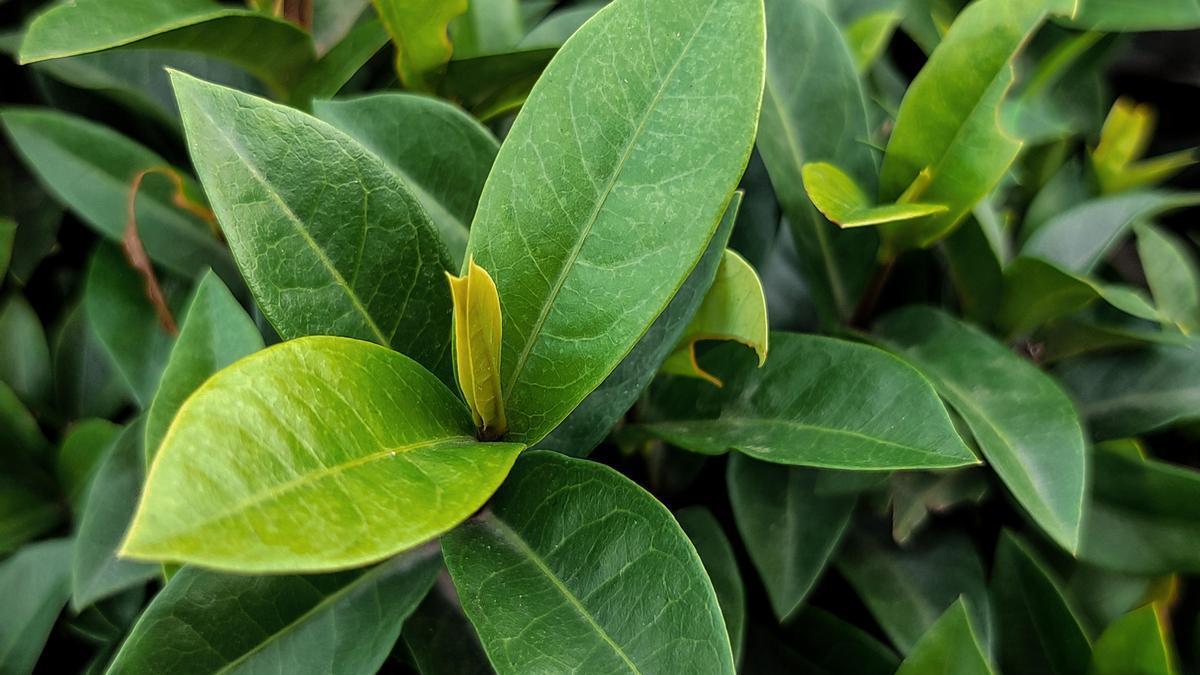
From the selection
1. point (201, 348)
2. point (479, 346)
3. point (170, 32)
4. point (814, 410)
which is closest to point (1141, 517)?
point (814, 410)

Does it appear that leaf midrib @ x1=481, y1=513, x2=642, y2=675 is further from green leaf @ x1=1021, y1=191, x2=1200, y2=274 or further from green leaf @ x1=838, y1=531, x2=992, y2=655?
green leaf @ x1=1021, y1=191, x2=1200, y2=274

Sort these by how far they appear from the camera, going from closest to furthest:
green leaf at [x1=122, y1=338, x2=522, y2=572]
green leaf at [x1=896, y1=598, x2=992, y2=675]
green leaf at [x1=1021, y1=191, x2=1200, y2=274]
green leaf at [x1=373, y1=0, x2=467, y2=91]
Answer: green leaf at [x1=122, y1=338, x2=522, y2=572] → green leaf at [x1=896, y1=598, x2=992, y2=675] → green leaf at [x1=373, y1=0, x2=467, y2=91] → green leaf at [x1=1021, y1=191, x2=1200, y2=274]

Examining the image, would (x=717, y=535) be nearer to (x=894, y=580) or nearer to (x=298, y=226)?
(x=894, y=580)

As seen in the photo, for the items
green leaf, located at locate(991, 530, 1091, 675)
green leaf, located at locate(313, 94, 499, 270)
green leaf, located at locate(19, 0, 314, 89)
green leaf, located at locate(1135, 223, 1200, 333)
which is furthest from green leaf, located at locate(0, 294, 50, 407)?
green leaf, located at locate(1135, 223, 1200, 333)

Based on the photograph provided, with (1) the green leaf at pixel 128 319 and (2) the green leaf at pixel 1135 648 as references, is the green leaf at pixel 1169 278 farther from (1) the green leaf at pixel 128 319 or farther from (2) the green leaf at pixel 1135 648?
(1) the green leaf at pixel 128 319

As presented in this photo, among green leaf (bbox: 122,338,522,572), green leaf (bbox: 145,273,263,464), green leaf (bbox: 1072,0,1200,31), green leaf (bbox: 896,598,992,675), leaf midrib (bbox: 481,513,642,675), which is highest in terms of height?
green leaf (bbox: 122,338,522,572)

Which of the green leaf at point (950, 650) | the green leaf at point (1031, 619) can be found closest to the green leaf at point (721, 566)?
the green leaf at point (950, 650)

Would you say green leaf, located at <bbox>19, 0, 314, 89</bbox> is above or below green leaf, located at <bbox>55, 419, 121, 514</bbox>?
above

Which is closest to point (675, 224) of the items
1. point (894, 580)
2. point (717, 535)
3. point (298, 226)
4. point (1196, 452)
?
point (298, 226)
